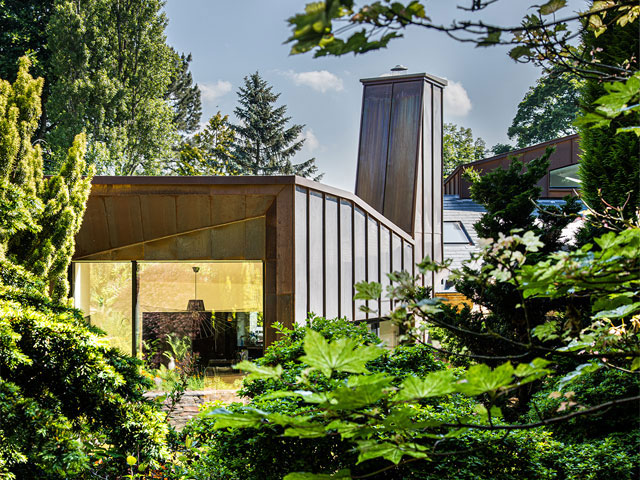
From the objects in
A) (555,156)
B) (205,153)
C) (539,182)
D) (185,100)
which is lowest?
(539,182)

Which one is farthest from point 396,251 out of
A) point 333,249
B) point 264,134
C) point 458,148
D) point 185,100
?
point 458,148

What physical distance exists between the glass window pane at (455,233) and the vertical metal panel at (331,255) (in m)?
8.27

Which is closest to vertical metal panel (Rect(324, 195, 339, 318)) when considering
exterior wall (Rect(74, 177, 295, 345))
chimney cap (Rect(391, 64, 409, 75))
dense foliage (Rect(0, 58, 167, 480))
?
exterior wall (Rect(74, 177, 295, 345))

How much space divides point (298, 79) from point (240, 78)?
4717mm

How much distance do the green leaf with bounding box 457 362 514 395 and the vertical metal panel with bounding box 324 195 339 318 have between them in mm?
7098

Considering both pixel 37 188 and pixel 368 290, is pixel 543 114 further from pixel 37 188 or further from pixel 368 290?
pixel 368 290

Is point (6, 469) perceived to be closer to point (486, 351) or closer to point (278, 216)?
point (278, 216)

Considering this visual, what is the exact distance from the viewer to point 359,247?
902 centimetres

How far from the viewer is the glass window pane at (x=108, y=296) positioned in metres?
8.27

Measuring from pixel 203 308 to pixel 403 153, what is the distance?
564 cm

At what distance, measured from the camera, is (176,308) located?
27.6 feet

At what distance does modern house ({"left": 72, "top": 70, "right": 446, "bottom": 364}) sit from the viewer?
301 inches

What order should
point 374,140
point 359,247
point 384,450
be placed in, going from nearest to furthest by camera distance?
point 384,450 → point 359,247 → point 374,140

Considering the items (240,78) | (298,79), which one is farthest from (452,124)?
(240,78)
